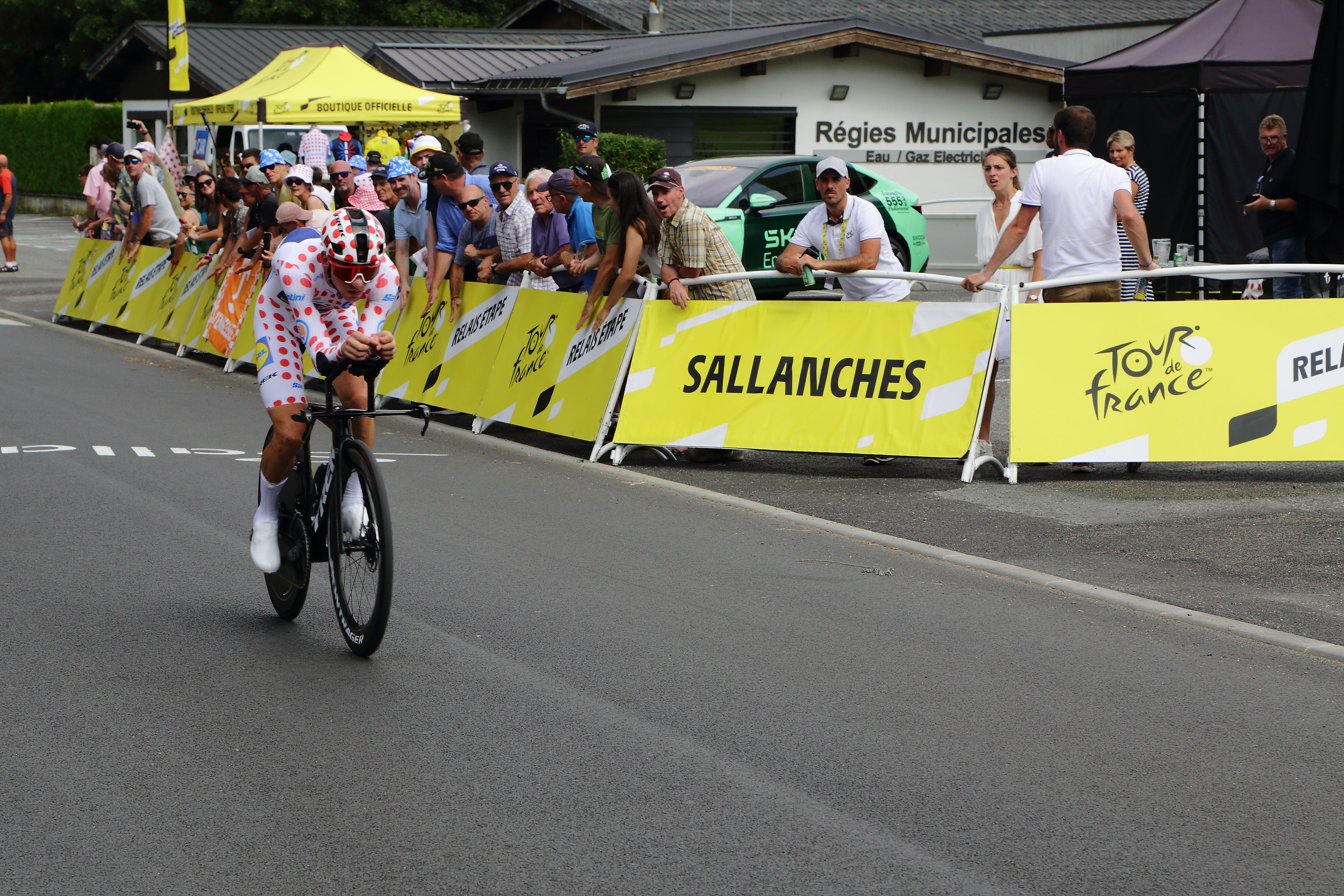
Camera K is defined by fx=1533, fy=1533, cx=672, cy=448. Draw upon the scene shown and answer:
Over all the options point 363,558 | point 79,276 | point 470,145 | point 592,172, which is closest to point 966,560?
point 363,558

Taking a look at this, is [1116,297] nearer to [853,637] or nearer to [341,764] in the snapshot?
[853,637]

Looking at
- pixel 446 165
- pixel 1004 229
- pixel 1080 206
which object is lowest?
pixel 1004 229

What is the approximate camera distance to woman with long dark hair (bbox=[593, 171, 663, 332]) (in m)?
10.2

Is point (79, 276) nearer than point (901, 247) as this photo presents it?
Yes

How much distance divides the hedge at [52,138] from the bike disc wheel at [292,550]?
139 feet

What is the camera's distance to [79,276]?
20125 millimetres

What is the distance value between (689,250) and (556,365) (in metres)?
1.42

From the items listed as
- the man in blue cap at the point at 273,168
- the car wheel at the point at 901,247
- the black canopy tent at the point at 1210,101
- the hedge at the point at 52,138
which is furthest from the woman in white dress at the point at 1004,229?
Answer: the hedge at the point at 52,138

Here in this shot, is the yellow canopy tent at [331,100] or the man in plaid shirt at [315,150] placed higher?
the yellow canopy tent at [331,100]

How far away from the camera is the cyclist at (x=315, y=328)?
5.77 m

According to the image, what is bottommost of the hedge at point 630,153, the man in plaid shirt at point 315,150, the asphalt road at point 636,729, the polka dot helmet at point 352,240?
the asphalt road at point 636,729

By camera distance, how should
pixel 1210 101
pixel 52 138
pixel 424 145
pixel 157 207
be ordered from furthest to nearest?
pixel 52 138 → pixel 157 207 → pixel 1210 101 → pixel 424 145

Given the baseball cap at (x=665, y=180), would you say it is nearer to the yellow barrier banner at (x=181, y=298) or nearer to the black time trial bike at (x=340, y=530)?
the black time trial bike at (x=340, y=530)

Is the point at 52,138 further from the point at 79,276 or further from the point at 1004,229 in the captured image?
the point at 1004,229
